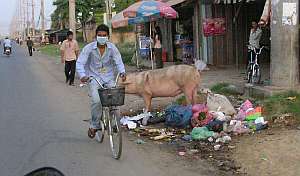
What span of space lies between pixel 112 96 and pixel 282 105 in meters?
3.82

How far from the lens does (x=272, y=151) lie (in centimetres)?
654

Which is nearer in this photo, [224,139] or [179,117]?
[224,139]

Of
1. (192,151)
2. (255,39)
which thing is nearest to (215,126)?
(192,151)

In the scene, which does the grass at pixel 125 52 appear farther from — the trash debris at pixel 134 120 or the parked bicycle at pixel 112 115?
the parked bicycle at pixel 112 115

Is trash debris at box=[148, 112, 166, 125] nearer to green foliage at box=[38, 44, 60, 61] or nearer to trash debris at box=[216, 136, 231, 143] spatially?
trash debris at box=[216, 136, 231, 143]

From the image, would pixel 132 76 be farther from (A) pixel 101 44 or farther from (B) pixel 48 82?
(B) pixel 48 82

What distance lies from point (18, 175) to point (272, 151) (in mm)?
3297

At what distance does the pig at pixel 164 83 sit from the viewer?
9.09 meters

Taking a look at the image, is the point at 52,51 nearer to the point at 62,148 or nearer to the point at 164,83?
the point at 164,83

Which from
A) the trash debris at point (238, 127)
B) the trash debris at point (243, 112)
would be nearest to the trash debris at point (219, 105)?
the trash debris at point (243, 112)

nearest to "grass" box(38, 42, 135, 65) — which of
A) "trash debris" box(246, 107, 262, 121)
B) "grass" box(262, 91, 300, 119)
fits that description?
"grass" box(262, 91, 300, 119)

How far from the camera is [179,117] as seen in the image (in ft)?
27.2

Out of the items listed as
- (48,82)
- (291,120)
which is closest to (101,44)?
(291,120)

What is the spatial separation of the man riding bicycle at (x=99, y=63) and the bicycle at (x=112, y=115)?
0.14 meters
